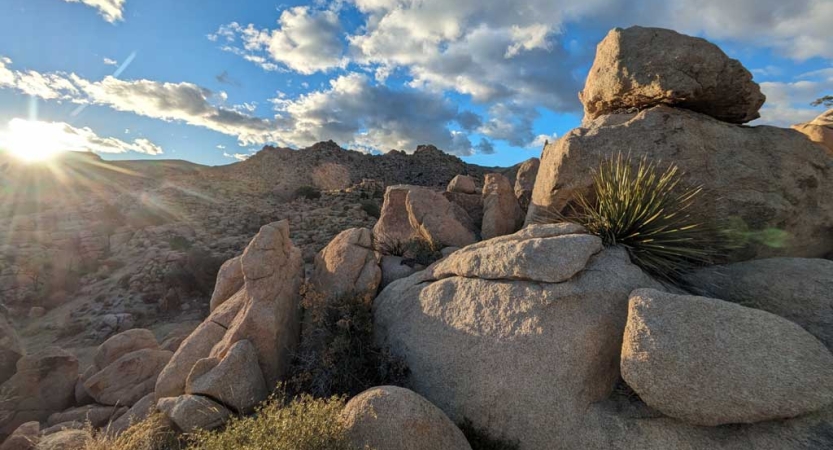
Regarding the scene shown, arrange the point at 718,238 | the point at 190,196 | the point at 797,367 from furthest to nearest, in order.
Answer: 1. the point at 190,196
2. the point at 718,238
3. the point at 797,367

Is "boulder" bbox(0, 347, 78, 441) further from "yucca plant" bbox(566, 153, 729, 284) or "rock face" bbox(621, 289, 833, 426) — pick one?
"yucca plant" bbox(566, 153, 729, 284)

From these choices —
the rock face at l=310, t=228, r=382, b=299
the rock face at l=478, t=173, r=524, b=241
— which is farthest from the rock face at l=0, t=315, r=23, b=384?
the rock face at l=478, t=173, r=524, b=241

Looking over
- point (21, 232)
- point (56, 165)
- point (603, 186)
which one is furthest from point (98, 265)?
point (56, 165)

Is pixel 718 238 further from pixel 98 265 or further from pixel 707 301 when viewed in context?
pixel 98 265

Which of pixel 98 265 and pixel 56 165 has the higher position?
pixel 56 165

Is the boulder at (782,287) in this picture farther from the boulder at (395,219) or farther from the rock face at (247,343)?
the rock face at (247,343)

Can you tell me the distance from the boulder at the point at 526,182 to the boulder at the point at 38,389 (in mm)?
11410

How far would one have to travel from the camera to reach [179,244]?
20453mm

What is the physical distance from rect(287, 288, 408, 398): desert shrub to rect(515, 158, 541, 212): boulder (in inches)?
213

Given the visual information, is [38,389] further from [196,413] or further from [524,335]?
[524,335]

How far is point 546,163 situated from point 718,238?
3.41 meters

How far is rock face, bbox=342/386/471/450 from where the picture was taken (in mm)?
4461

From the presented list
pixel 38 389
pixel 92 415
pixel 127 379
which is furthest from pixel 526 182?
pixel 38 389

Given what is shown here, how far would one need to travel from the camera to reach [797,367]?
14.0 ft
